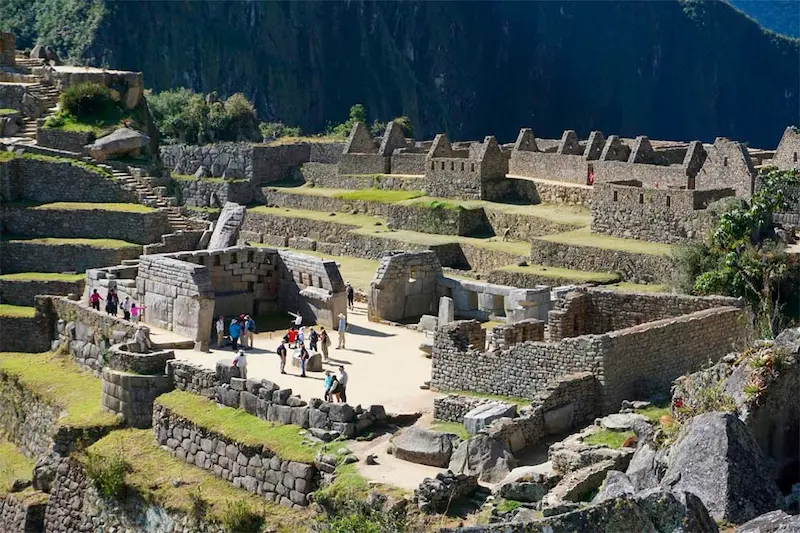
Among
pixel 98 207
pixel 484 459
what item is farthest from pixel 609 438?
pixel 98 207

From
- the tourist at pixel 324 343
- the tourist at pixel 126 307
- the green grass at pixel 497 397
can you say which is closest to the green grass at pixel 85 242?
the tourist at pixel 126 307

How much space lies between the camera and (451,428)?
21.2m

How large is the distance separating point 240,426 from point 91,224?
15.2 m

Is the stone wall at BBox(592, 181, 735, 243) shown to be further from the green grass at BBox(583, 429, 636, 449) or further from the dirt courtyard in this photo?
the green grass at BBox(583, 429, 636, 449)

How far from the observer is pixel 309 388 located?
76.8ft

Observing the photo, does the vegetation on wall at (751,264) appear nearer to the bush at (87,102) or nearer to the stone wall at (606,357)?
the stone wall at (606,357)

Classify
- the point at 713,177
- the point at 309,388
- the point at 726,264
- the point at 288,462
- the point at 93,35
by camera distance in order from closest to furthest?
the point at 288,462 → the point at 309,388 → the point at 726,264 → the point at 713,177 → the point at 93,35

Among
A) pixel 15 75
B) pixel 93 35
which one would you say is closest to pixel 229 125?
pixel 15 75

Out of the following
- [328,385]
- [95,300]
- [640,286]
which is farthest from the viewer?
[640,286]

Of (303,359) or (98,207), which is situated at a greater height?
(98,207)

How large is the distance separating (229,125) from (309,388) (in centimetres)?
3907

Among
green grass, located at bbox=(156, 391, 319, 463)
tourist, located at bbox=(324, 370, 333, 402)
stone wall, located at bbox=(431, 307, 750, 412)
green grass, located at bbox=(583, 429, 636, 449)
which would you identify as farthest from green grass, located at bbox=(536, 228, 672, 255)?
green grass, located at bbox=(583, 429, 636, 449)

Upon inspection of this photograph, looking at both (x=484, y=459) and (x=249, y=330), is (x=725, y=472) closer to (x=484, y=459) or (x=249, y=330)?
(x=484, y=459)

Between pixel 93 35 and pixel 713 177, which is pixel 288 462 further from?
pixel 93 35
